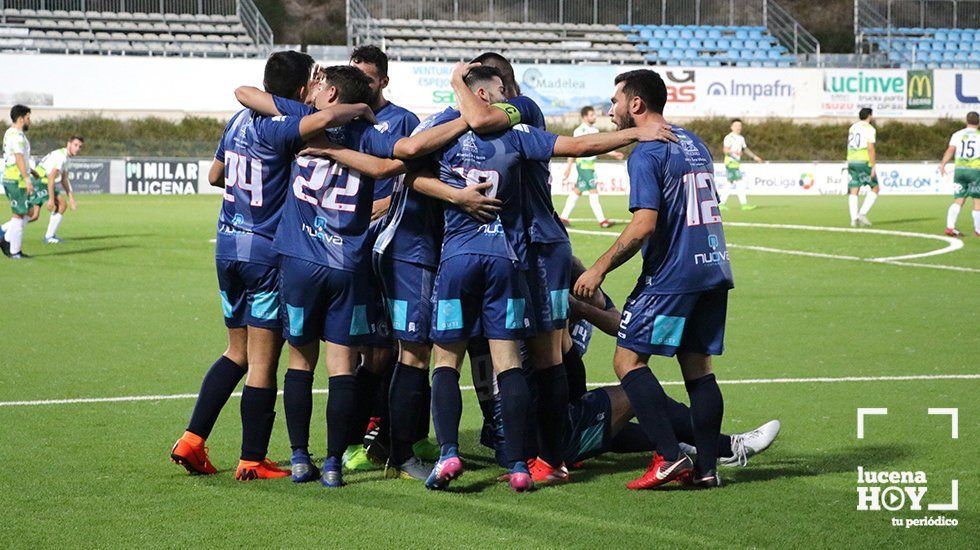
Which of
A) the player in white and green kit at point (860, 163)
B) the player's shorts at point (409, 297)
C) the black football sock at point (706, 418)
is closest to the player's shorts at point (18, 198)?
the player's shorts at point (409, 297)

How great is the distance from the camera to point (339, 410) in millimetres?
5734

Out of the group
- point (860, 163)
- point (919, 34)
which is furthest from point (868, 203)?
point (919, 34)

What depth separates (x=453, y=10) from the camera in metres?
50.1

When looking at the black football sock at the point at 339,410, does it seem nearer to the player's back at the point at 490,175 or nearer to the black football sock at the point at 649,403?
the player's back at the point at 490,175

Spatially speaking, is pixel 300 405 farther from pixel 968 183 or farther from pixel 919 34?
pixel 919 34

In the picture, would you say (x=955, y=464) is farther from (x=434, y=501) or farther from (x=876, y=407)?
(x=434, y=501)

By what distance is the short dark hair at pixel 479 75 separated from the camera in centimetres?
580

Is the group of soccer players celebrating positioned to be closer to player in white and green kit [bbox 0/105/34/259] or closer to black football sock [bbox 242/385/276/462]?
black football sock [bbox 242/385/276/462]

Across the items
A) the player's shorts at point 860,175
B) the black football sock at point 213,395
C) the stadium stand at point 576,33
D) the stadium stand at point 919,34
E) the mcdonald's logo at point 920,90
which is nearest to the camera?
the black football sock at point 213,395

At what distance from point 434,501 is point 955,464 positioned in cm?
267

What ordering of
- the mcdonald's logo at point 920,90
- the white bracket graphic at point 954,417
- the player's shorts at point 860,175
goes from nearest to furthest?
1. the white bracket graphic at point 954,417
2. the player's shorts at point 860,175
3. the mcdonald's logo at point 920,90

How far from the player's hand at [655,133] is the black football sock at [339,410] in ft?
5.80

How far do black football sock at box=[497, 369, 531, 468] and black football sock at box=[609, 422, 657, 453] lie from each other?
2.58ft

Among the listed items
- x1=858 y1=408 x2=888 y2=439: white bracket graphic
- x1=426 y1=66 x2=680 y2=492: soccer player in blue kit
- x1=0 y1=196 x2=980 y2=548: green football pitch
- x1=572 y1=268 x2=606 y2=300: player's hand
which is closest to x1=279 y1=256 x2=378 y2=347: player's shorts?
x1=426 y1=66 x2=680 y2=492: soccer player in blue kit
